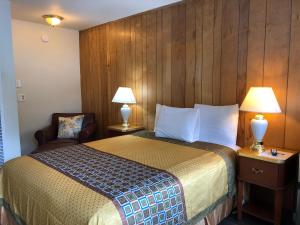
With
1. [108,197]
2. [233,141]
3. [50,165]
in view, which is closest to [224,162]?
[233,141]

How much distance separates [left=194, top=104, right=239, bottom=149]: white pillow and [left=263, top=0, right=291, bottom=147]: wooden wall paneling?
0.35 m

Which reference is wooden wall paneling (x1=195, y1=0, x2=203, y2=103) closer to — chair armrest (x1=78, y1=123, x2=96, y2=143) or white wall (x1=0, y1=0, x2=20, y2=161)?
chair armrest (x1=78, y1=123, x2=96, y2=143)

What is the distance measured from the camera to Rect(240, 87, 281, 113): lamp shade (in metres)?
2.10

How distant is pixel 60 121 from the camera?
3.88 meters

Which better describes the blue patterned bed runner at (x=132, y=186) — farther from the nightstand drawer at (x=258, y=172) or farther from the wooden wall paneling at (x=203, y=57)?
the wooden wall paneling at (x=203, y=57)

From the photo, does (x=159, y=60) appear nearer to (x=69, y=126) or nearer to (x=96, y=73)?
(x=96, y=73)

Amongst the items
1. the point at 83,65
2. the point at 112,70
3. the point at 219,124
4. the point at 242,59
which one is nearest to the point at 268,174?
the point at 219,124

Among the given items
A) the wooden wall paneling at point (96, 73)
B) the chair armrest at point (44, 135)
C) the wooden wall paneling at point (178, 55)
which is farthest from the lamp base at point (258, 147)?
the chair armrest at point (44, 135)

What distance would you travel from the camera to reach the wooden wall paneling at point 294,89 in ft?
7.11

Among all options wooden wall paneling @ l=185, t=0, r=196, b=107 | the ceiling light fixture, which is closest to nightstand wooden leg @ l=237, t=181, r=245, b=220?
wooden wall paneling @ l=185, t=0, r=196, b=107

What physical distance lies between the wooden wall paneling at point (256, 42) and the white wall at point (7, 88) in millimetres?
2651

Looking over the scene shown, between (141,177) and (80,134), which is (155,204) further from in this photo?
(80,134)

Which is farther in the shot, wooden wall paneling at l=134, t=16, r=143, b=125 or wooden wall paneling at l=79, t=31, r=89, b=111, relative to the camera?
wooden wall paneling at l=79, t=31, r=89, b=111

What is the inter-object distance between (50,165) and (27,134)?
94.0 inches
